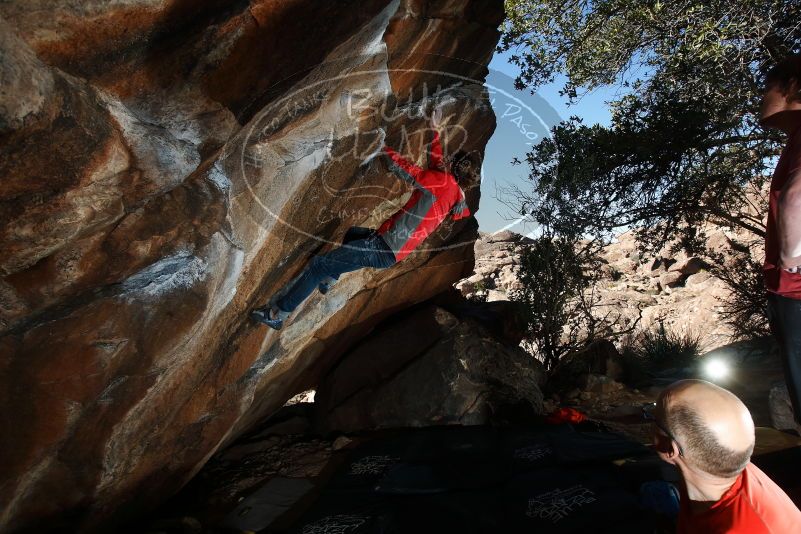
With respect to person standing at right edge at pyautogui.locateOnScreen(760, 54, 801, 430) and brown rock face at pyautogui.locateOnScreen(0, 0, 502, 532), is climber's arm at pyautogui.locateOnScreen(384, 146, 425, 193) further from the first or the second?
person standing at right edge at pyautogui.locateOnScreen(760, 54, 801, 430)

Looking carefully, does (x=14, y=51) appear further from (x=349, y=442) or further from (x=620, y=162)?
(x=620, y=162)

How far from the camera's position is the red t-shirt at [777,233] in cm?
226

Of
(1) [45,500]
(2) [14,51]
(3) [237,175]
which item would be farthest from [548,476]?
(2) [14,51]

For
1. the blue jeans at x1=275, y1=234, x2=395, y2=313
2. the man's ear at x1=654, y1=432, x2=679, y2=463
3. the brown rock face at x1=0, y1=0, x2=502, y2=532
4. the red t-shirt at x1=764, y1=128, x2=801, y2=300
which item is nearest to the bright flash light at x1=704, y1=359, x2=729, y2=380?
the red t-shirt at x1=764, y1=128, x2=801, y2=300

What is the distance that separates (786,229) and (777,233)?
4.5 inches

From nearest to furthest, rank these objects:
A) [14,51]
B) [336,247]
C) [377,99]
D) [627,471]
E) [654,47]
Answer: [14,51] → [627,471] → [377,99] → [336,247] → [654,47]

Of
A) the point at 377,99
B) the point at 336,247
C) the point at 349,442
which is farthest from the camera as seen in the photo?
the point at 349,442

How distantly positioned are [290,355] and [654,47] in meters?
6.82

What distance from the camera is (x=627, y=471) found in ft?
12.4

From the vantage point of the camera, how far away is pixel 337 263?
4.52 meters

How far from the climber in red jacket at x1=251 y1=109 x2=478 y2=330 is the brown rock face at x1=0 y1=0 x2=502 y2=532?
286 mm

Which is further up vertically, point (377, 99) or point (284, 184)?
point (377, 99)

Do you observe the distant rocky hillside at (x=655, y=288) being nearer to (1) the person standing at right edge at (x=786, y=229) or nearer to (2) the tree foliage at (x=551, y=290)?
(2) the tree foliage at (x=551, y=290)

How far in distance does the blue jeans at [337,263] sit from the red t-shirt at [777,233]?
2.96m
